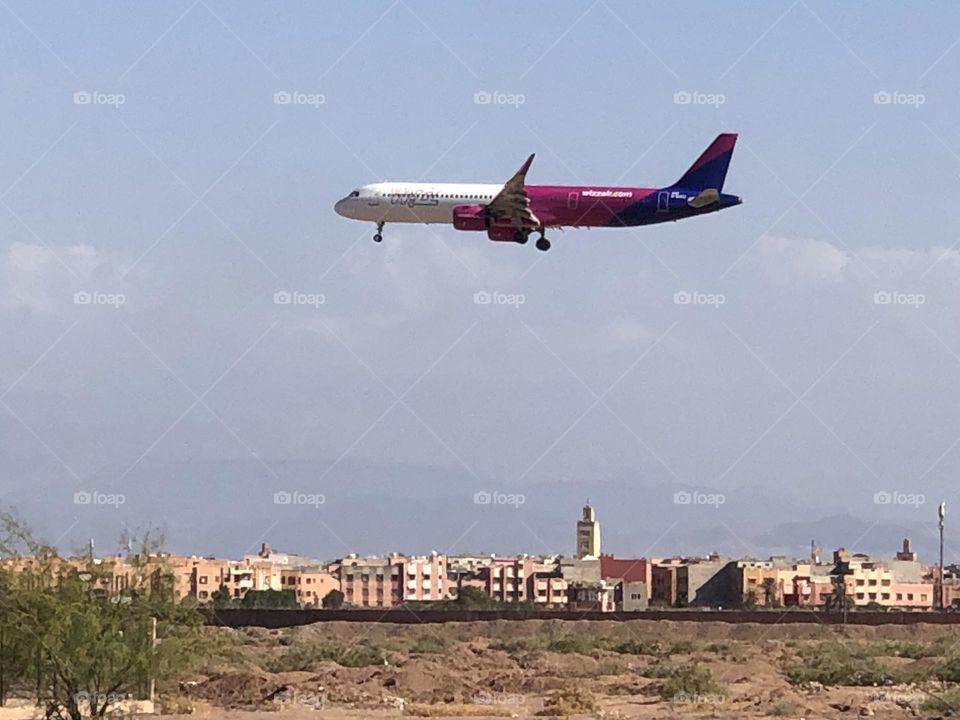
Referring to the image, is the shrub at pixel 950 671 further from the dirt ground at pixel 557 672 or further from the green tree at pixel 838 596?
the green tree at pixel 838 596

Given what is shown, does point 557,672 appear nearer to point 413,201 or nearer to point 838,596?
point 413,201

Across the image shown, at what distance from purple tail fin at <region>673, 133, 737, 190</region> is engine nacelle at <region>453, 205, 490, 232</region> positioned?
1221 cm

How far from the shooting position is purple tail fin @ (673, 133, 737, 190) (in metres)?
73.6

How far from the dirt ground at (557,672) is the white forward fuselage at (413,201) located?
15904 millimetres

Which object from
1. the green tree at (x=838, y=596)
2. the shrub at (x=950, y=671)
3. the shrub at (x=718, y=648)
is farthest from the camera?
the green tree at (x=838, y=596)

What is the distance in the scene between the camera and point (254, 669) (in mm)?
56156

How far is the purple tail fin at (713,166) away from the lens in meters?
73.6

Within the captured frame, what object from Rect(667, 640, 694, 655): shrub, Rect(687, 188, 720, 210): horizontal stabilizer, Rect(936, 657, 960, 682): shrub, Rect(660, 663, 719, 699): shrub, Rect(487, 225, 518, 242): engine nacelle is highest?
Rect(687, 188, 720, 210): horizontal stabilizer

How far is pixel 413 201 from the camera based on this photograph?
6825 cm

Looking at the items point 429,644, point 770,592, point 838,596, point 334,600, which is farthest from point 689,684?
point 770,592

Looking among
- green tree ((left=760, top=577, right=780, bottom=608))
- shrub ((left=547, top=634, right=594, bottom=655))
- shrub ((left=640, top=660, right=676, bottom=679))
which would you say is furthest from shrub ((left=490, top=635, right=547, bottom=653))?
green tree ((left=760, top=577, right=780, bottom=608))

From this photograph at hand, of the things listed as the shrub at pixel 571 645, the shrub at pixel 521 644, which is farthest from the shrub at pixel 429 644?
the shrub at pixel 571 645

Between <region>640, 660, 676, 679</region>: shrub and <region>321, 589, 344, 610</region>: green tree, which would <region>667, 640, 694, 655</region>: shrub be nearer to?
<region>640, 660, 676, 679</region>: shrub

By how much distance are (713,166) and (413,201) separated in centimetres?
1341
